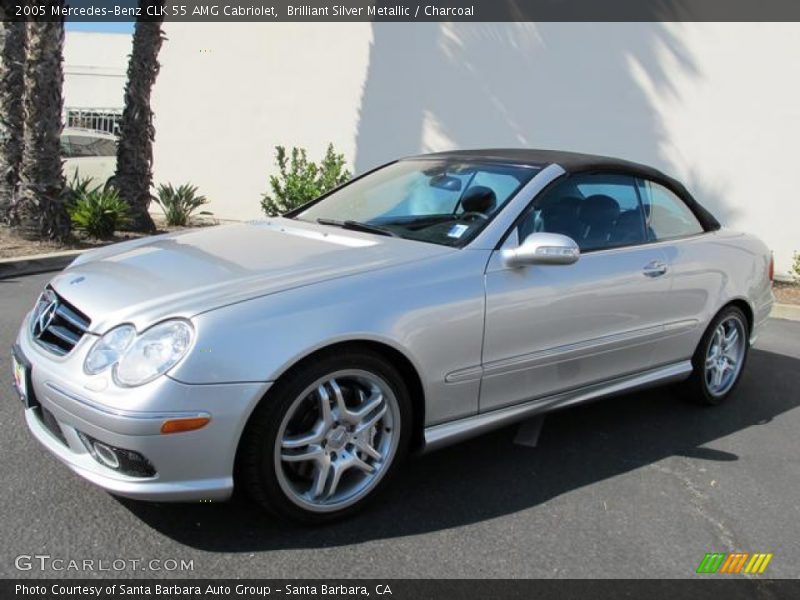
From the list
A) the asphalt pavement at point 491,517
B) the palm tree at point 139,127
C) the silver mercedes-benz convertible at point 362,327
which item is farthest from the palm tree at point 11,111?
the silver mercedes-benz convertible at point 362,327

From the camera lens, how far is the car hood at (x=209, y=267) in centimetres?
277

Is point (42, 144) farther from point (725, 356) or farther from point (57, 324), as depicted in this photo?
point (725, 356)

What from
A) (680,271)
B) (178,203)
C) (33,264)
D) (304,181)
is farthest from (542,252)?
(178,203)

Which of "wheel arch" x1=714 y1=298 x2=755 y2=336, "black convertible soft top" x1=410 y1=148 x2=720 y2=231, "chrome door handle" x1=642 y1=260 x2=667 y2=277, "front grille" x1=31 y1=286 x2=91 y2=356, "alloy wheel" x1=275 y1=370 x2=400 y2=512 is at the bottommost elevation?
"alloy wheel" x1=275 y1=370 x2=400 y2=512

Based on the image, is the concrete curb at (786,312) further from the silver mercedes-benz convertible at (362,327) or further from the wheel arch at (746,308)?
the silver mercedes-benz convertible at (362,327)

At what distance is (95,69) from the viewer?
75.3ft

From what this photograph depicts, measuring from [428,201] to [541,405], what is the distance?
1.20 metres

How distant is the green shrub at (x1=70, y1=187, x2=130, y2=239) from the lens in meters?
9.59

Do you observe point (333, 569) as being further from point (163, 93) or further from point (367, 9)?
point (163, 93)

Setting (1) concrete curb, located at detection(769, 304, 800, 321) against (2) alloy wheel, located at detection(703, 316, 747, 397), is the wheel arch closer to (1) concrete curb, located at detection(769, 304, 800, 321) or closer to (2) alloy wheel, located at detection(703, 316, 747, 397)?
(2) alloy wheel, located at detection(703, 316, 747, 397)

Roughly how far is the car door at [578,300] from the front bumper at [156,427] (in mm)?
1194

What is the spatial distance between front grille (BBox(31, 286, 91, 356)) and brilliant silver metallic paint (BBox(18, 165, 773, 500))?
44 millimetres

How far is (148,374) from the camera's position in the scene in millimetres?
2572

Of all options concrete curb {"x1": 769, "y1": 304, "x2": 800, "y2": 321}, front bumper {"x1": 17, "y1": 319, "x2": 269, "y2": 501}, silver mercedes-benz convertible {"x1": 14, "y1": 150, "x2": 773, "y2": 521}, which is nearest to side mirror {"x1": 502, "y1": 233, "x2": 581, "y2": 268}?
silver mercedes-benz convertible {"x1": 14, "y1": 150, "x2": 773, "y2": 521}
